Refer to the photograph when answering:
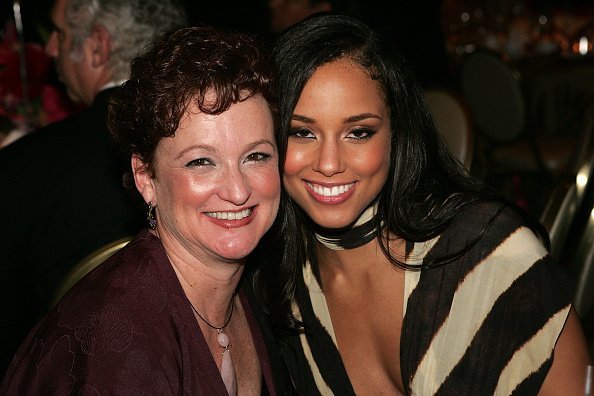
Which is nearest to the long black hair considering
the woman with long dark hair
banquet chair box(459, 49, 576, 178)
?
the woman with long dark hair

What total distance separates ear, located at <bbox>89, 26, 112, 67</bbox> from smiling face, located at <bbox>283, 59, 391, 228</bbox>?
5.04 ft

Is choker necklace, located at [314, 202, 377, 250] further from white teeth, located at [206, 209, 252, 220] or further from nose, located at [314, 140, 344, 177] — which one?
white teeth, located at [206, 209, 252, 220]

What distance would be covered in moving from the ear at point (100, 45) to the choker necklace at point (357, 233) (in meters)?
1.55

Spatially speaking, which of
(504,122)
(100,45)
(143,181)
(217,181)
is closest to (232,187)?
(217,181)

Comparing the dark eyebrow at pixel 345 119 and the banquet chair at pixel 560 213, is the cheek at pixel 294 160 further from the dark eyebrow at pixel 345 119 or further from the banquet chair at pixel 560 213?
the banquet chair at pixel 560 213

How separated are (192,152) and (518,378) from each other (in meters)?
1.07

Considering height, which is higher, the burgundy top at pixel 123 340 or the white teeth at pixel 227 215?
the white teeth at pixel 227 215

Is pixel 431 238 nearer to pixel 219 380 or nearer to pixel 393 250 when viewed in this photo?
pixel 393 250

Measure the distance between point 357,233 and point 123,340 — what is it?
2.80 feet

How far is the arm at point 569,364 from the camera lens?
2.03 m

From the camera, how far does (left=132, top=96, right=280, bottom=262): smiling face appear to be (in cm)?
180

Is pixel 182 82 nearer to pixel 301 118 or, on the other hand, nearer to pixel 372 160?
pixel 301 118

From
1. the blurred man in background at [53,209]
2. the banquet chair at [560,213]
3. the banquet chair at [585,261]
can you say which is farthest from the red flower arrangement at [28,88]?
the banquet chair at [585,261]

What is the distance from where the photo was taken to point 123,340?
170cm
